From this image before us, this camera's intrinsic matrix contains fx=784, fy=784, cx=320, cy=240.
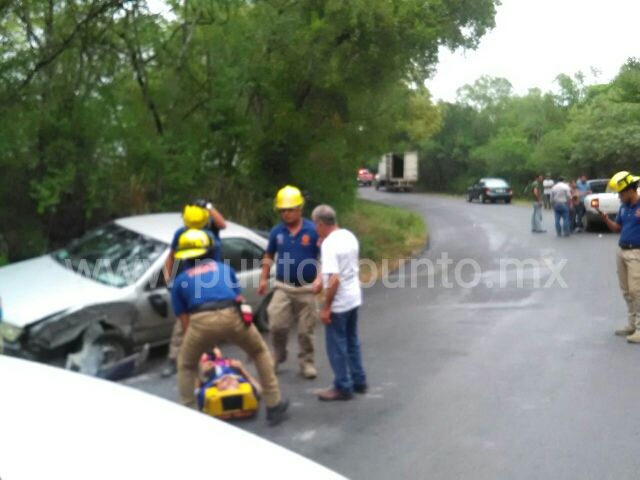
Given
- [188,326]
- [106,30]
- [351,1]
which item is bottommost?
[188,326]

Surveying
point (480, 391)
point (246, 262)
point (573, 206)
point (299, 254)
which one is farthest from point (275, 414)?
point (573, 206)

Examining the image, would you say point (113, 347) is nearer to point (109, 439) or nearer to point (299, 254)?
point (299, 254)

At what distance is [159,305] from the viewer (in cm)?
804

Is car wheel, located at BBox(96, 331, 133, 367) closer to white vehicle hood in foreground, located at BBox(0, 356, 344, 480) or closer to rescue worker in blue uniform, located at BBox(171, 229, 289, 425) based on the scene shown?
rescue worker in blue uniform, located at BBox(171, 229, 289, 425)

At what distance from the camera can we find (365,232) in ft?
69.1

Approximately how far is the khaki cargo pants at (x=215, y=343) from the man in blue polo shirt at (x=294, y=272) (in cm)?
137

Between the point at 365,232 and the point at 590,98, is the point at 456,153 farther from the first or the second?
the point at 365,232

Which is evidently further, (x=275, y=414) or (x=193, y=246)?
(x=275, y=414)

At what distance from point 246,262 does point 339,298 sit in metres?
3.15

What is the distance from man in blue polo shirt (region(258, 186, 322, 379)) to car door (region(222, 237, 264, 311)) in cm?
189

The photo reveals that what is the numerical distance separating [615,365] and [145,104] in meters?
8.88

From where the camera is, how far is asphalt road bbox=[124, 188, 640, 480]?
5293 mm

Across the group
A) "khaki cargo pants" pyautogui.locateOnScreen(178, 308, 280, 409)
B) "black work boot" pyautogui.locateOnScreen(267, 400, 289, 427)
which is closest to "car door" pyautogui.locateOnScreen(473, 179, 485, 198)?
"black work boot" pyautogui.locateOnScreen(267, 400, 289, 427)

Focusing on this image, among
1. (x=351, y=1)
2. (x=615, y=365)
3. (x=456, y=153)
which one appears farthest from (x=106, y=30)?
(x=456, y=153)
